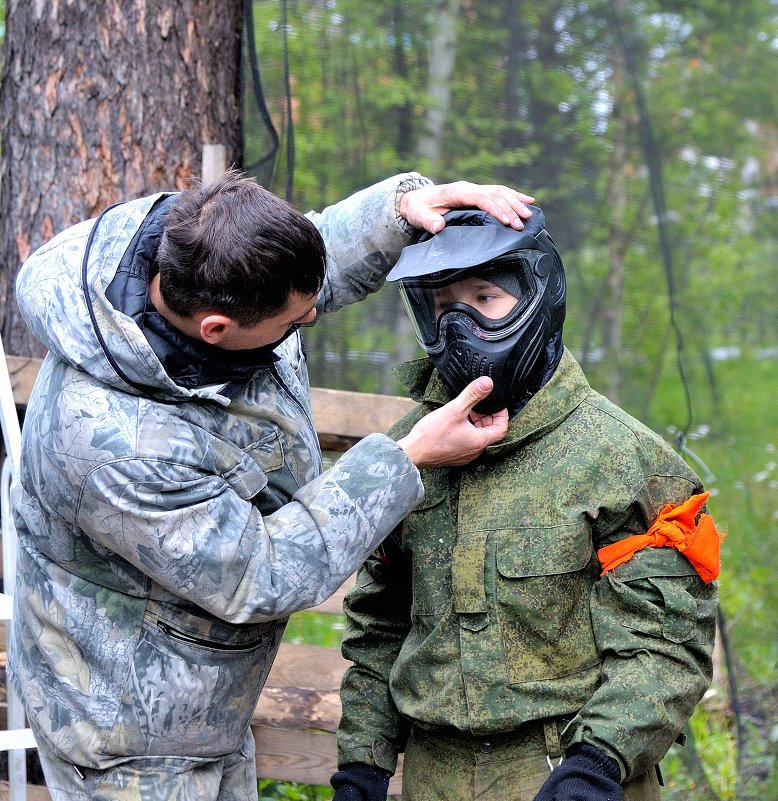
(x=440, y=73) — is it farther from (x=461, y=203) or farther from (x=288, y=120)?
(x=461, y=203)

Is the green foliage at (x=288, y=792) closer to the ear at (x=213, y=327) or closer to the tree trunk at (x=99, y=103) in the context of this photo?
the tree trunk at (x=99, y=103)

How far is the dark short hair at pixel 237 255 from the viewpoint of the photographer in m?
2.10

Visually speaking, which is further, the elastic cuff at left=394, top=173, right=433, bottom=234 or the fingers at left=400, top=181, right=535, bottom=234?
the elastic cuff at left=394, top=173, right=433, bottom=234

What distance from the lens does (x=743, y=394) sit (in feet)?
14.5

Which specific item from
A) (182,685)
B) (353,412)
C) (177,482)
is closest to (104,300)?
(177,482)

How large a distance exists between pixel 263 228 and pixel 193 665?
1.02 metres

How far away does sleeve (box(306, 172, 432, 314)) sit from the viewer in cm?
263

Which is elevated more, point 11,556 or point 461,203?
point 461,203

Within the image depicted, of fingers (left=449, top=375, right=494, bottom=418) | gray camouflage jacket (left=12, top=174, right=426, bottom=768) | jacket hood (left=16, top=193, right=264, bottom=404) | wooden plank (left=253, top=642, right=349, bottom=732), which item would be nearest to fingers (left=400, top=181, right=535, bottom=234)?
fingers (left=449, top=375, right=494, bottom=418)

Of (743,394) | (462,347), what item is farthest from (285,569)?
(743,394)

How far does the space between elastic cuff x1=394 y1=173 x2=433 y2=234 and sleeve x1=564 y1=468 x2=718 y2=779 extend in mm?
891

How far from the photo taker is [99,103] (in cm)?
406

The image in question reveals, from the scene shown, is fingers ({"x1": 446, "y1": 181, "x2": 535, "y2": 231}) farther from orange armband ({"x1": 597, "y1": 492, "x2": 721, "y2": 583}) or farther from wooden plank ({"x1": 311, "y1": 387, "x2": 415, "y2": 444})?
wooden plank ({"x1": 311, "y1": 387, "x2": 415, "y2": 444})

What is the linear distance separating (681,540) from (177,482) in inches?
42.9
